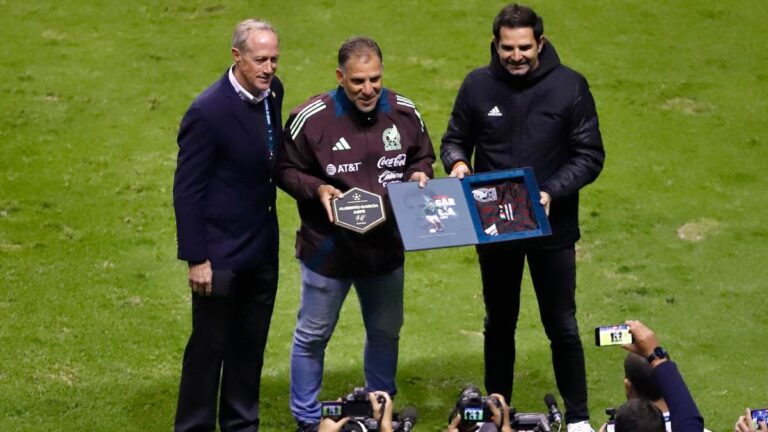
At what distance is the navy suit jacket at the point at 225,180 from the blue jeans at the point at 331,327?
1.00ft

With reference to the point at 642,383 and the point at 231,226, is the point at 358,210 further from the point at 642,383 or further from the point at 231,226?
the point at 642,383

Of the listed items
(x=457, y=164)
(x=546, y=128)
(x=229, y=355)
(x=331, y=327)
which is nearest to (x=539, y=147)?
(x=546, y=128)

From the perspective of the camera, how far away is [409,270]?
930 centimetres

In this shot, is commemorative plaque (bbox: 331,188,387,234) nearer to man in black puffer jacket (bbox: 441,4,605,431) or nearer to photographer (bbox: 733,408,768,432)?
man in black puffer jacket (bbox: 441,4,605,431)

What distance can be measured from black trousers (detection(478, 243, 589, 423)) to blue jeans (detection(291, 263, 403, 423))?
453 mm

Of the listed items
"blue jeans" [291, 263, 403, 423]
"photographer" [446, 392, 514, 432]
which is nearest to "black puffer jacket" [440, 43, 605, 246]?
"blue jeans" [291, 263, 403, 423]

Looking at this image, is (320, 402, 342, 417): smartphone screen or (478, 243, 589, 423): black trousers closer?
(320, 402, 342, 417): smartphone screen

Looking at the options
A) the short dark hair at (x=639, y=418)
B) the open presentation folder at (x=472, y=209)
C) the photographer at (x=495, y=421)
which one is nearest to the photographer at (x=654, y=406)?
the short dark hair at (x=639, y=418)

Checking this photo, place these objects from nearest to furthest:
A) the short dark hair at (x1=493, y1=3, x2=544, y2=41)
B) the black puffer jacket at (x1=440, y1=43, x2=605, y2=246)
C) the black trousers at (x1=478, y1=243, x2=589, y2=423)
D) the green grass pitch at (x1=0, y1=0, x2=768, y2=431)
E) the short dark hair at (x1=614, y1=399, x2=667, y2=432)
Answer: the short dark hair at (x1=614, y1=399, x2=667, y2=432)
the short dark hair at (x1=493, y1=3, x2=544, y2=41)
the black puffer jacket at (x1=440, y1=43, x2=605, y2=246)
the black trousers at (x1=478, y1=243, x2=589, y2=423)
the green grass pitch at (x1=0, y1=0, x2=768, y2=431)

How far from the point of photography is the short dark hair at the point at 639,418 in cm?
480

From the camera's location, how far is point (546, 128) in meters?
6.48

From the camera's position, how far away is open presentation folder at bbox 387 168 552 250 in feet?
20.4

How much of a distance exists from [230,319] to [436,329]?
6.99 feet

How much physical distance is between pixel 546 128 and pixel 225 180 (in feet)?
4.82
